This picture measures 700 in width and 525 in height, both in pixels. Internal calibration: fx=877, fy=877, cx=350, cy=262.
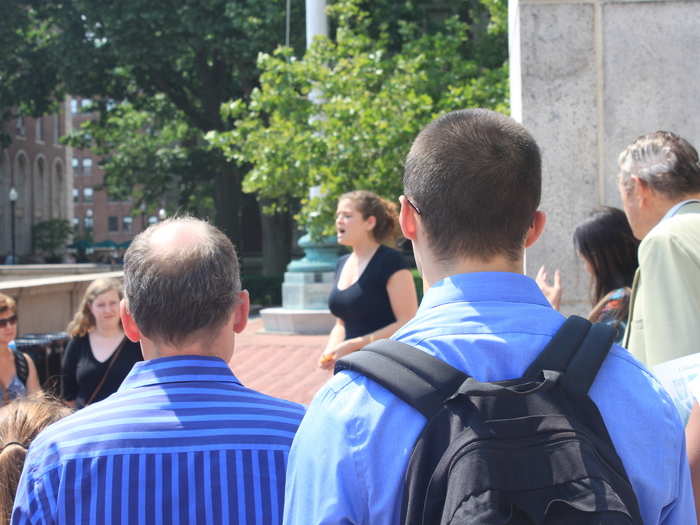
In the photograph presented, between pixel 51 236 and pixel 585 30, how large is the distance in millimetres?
54800

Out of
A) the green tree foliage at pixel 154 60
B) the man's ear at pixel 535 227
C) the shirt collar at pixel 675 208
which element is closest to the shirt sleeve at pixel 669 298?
the shirt collar at pixel 675 208

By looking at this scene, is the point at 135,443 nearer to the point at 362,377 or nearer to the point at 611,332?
the point at 362,377

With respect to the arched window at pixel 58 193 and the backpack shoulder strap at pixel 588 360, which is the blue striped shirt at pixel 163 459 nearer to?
the backpack shoulder strap at pixel 588 360

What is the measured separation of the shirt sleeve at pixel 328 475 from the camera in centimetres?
127

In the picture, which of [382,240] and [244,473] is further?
[382,240]

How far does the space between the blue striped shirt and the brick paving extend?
6515 mm

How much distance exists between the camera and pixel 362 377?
1307mm

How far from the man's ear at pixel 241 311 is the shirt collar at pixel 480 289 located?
2.43 ft

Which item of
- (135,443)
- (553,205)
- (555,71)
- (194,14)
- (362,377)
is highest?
(194,14)

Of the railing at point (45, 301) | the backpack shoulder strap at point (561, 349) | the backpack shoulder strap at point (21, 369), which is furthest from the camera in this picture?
the railing at point (45, 301)

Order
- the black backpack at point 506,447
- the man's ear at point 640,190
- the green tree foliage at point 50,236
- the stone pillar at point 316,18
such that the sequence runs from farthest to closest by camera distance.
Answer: the green tree foliage at point 50,236, the stone pillar at point 316,18, the man's ear at point 640,190, the black backpack at point 506,447

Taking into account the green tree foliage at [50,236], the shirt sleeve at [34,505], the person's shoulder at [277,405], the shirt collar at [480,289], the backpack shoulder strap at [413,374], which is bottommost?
the shirt sleeve at [34,505]

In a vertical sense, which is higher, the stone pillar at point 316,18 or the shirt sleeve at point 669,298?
the stone pillar at point 316,18

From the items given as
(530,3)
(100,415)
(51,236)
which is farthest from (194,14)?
(51,236)
